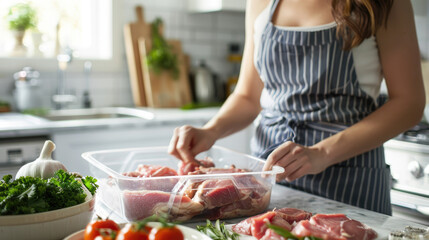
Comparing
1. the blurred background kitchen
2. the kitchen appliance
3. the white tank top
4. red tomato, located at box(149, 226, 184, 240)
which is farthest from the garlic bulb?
the kitchen appliance

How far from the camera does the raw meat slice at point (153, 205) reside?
1.03 metres

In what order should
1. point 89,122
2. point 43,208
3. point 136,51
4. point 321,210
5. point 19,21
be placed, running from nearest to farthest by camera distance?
point 43,208
point 321,210
point 89,122
point 19,21
point 136,51

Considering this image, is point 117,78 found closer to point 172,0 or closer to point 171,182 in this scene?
point 172,0

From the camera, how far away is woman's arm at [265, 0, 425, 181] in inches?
51.9

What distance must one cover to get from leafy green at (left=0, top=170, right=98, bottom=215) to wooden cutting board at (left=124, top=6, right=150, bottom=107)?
7.16 feet

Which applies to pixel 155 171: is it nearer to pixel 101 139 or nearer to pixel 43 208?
pixel 43 208

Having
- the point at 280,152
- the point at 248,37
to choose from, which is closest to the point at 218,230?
the point at 280,152

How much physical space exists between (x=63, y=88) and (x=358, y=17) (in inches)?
82.4

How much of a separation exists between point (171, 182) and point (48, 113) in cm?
199

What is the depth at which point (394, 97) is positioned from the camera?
136 cm

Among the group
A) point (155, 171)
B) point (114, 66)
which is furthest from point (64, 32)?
point (155, 171)

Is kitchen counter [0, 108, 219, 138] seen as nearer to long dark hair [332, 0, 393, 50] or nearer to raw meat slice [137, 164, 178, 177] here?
raw meat slice [137, 164, 178, 177]

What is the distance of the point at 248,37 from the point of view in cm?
164

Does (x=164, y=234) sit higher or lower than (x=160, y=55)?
lower
